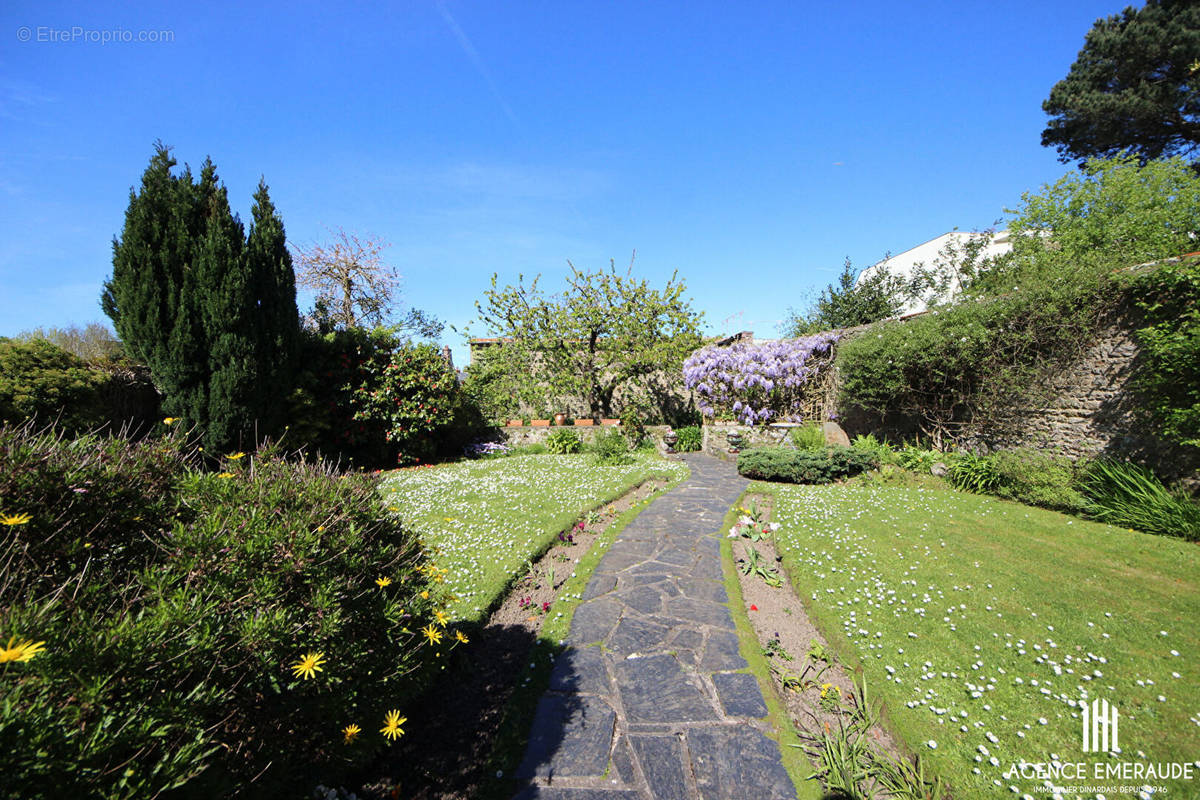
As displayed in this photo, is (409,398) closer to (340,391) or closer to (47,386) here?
(340,391)

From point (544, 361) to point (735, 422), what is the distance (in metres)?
5.96

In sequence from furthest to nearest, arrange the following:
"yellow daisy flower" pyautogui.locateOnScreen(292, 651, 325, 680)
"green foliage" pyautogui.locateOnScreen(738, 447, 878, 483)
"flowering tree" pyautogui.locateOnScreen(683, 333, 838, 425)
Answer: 1. "flowering tree" pyautogui.locateOnScreen(683, 333, 838, 425)
2. "green foliage" pyautogui.locateOnScreen(738, 447, 878, 483)
3. "yellow daisy flower" pyautogui.locateOnScreen(292, 651, 325, 680)

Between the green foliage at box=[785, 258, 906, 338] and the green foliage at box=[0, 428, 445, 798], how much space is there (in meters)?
21.2

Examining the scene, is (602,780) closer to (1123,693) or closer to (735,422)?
(1123,693)

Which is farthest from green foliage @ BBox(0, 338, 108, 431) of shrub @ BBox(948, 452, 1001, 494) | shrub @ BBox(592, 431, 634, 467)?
shrub @ BBox(948, 452, 1001, 494)

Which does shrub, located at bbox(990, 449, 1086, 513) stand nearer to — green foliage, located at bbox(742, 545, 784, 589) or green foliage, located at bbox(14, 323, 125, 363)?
green foliage, located at bbox(742, 545, 784, 589)

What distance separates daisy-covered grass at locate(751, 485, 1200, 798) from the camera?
2619 mm

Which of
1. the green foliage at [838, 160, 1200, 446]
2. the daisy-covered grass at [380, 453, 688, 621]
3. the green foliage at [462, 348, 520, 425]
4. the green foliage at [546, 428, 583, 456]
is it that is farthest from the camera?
the green foliage at [462, 348, 520, 425]

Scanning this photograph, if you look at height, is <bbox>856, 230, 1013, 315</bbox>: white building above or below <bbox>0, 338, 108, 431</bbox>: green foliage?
above

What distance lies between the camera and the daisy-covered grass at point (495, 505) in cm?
465

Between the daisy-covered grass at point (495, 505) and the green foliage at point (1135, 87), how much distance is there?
17.0 metres

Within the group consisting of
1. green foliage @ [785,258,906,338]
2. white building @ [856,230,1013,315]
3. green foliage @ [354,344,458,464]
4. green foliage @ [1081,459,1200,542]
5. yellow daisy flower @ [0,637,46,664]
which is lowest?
green foliage @ [1081,459,1200,542]

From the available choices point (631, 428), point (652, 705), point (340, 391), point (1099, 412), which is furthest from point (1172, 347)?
point (340, 391)

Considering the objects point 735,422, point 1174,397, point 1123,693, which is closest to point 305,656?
point 1123,693
